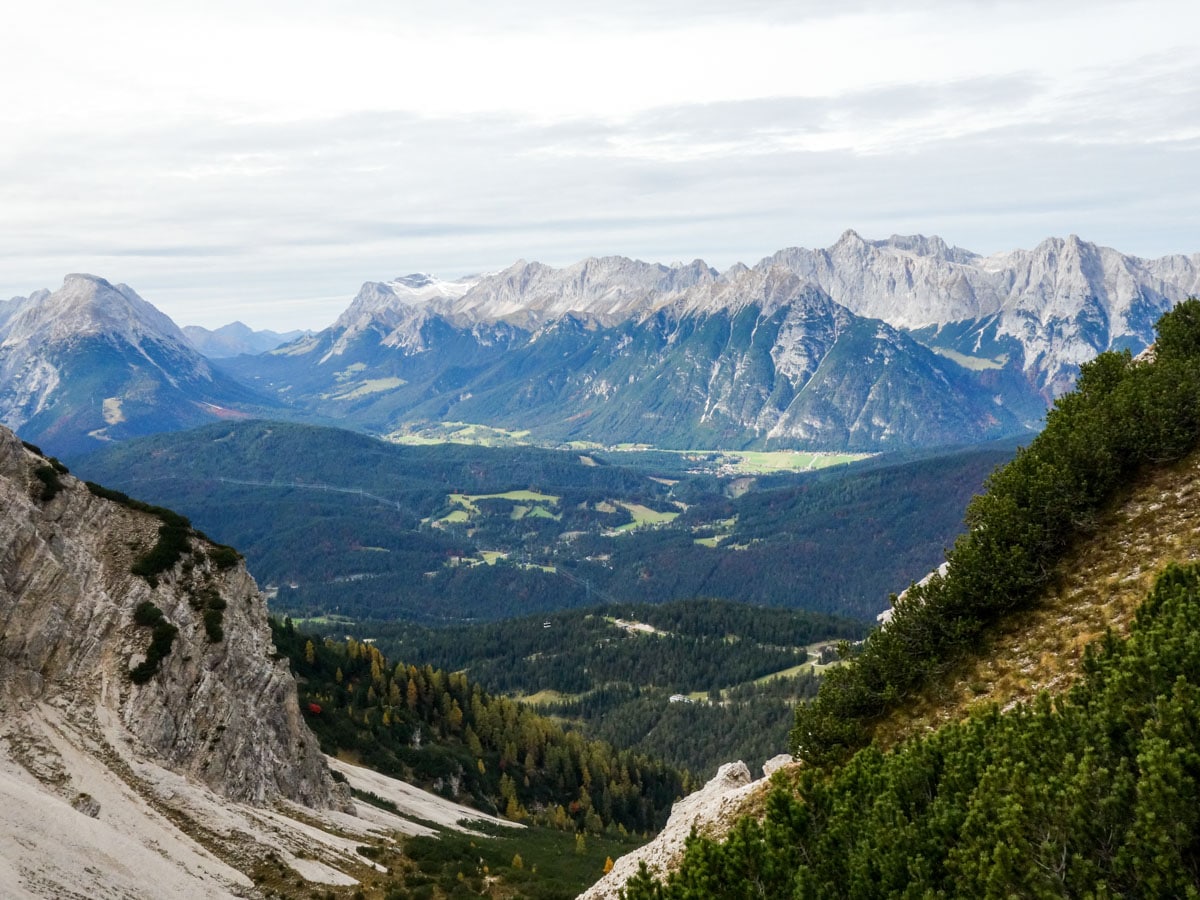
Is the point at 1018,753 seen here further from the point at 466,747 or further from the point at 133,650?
the point at 466,747

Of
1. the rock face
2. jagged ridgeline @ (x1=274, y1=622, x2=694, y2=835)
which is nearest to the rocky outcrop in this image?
the rock face

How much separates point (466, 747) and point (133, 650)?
100153 millimetres

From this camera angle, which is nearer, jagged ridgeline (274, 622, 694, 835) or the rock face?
the rock face

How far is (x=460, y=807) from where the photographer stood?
14375 cm

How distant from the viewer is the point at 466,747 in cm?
17475

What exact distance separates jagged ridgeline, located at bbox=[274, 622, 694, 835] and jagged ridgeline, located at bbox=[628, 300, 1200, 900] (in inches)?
4498

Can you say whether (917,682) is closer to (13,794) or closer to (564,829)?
(13,794)

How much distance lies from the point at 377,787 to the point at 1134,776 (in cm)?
11861

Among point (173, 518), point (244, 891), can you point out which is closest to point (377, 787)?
point (173, 518)

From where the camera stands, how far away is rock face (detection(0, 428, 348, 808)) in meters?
77.8

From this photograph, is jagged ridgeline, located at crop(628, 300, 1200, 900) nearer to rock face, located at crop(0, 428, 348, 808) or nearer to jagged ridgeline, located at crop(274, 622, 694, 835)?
rock face, located at crop(0, 428, 348, 808)

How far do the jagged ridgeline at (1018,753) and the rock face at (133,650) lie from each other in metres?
57.3

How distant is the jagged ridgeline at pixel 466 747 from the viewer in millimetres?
152125

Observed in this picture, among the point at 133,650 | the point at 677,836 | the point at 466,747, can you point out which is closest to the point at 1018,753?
the point at 677,836
